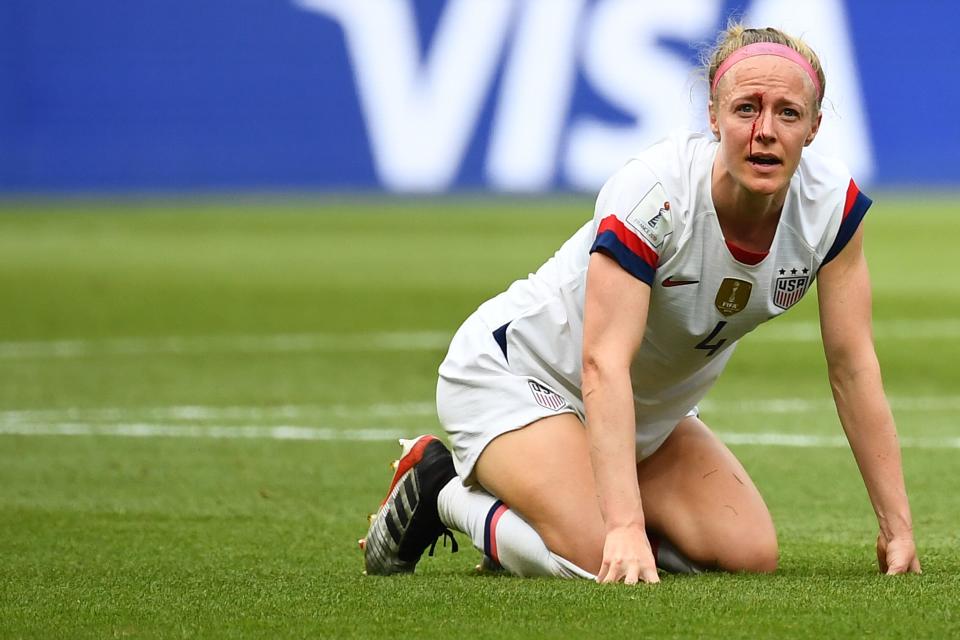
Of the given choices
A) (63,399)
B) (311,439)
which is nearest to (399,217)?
(63,399)

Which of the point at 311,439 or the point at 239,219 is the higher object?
the point at 311,439

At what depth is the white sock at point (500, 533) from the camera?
13.9 feet

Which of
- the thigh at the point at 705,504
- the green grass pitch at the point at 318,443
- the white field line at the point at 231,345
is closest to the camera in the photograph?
the green grass pitch at the point at 318,443

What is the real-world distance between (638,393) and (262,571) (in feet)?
3.44

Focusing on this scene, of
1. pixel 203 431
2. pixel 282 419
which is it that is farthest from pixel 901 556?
pixel 282 419

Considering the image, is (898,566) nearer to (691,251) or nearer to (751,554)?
(751,554)

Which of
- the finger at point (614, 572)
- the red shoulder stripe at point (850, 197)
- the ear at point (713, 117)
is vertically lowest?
the finger at point (614, 572)

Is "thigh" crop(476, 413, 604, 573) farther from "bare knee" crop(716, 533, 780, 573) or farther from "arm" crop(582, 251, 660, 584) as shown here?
"bare knee" crop(716, 533, 780, 573)

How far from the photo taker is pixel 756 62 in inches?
155

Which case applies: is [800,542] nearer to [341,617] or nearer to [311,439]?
[341,617]

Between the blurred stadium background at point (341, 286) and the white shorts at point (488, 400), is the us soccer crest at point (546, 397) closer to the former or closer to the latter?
the white shorts at point (488, 400)

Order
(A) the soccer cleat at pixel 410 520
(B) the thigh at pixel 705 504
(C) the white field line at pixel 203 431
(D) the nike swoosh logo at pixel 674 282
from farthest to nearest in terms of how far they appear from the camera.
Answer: (C) the white field line at pixel 203 431 < (A) the soccer cleat at pixel 410 520 < (B) the thigh at pixel 705 504 < (D) the nike swoosh logo at pixel 674 282

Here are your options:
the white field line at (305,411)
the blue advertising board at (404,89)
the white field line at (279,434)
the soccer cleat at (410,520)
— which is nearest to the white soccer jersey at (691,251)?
the soccer cleat at (410,520)

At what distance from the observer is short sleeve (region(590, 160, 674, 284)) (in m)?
3.99
